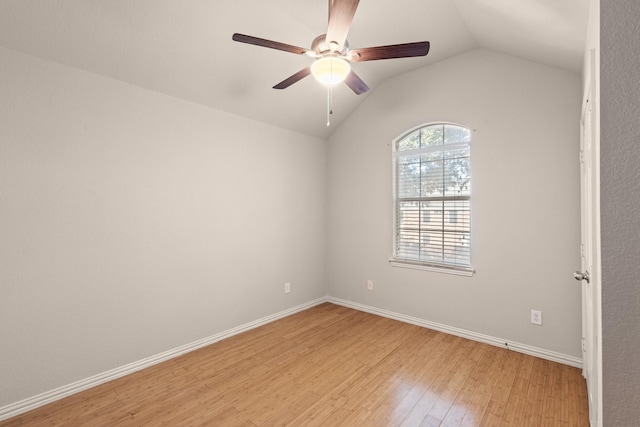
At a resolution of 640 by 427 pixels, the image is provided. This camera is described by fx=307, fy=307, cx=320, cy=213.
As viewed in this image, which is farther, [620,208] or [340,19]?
[340,19]

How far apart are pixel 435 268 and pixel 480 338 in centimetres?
80

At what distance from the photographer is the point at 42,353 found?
2.13 meters

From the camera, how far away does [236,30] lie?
248 centimetres

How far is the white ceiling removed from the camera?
6.51ft

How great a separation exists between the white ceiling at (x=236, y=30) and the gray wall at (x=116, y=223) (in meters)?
0.19

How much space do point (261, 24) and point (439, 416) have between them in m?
3.15

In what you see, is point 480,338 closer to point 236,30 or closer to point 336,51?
point 336,51

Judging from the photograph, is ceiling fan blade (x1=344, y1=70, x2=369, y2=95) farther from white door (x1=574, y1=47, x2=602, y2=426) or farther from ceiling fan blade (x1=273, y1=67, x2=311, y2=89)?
white door (x1=574, y1=47, x2=602, y2=426)

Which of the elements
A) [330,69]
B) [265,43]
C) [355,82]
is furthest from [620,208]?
[265,43]

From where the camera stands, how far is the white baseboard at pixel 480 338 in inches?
105

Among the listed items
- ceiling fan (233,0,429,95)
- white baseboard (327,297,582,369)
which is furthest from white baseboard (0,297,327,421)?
ceiling fan (233,0,429,95)

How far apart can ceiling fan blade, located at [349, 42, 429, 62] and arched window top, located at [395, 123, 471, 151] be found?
1.65 meters

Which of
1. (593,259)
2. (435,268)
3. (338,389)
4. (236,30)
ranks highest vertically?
(236,30)

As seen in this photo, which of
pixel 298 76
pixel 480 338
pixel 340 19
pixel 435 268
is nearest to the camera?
pixel 340 19
